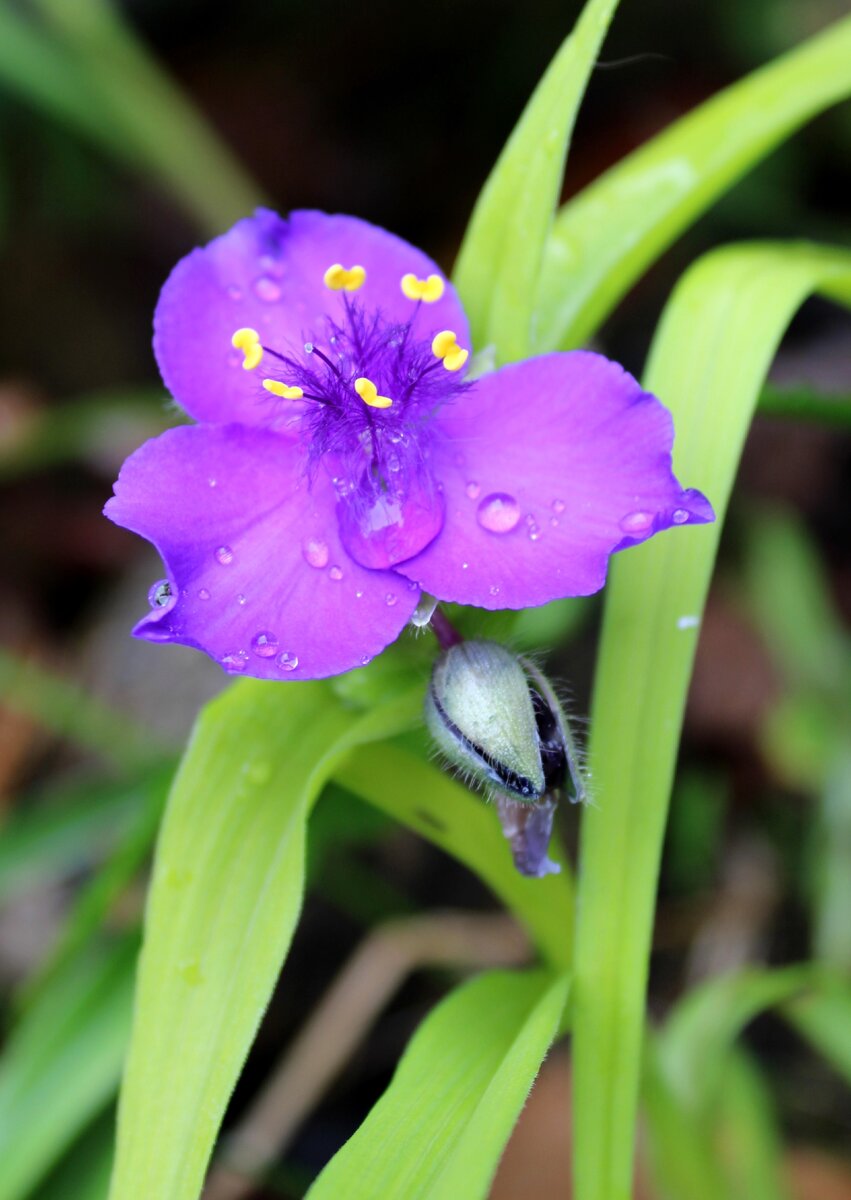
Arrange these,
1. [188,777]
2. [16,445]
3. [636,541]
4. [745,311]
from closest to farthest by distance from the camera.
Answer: [636,541]
[188,777]
[745,311]
[16,445]

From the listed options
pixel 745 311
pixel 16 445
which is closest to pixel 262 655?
pixel 745 311

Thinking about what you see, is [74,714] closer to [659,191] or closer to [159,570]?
[159,570]

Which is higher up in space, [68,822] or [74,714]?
[74,714]

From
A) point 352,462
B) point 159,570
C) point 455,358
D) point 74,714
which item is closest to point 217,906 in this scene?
point 352,462

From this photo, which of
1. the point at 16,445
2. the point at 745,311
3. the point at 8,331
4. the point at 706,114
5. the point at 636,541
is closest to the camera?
the point at 636,541

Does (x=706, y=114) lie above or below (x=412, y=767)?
above

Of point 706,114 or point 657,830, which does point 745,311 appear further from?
point 657,830
